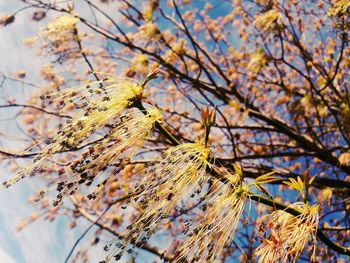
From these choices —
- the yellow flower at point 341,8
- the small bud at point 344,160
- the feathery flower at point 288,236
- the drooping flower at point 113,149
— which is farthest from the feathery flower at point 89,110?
the small bud at point 344,160

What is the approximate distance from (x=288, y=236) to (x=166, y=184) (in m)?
0.54

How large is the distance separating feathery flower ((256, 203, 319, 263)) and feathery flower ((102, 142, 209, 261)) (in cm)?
34

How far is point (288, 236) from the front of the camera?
170cm

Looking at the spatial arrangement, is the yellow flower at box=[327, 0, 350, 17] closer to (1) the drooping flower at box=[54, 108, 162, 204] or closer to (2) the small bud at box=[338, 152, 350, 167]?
(2) the small bud at box=[338, 152, 350, 167]

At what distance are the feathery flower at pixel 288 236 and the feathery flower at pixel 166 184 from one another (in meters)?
0.34

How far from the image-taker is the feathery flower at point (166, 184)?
149cm

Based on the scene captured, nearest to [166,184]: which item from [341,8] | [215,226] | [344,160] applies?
[215,226]

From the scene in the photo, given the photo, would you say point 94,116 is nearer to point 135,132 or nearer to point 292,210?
point 135,132

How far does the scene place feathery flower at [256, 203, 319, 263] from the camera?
1.61 metres

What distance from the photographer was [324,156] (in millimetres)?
4266

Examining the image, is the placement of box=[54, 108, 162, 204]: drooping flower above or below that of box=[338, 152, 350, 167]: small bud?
above

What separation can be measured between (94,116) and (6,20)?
3.25 meters

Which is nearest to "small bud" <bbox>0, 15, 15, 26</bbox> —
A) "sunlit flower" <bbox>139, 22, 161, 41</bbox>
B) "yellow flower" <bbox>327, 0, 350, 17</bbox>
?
"sunlit flower" <bbox>139, 22, 161, 41</bbox>

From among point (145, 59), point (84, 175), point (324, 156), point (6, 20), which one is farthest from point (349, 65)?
point (84, 175)
